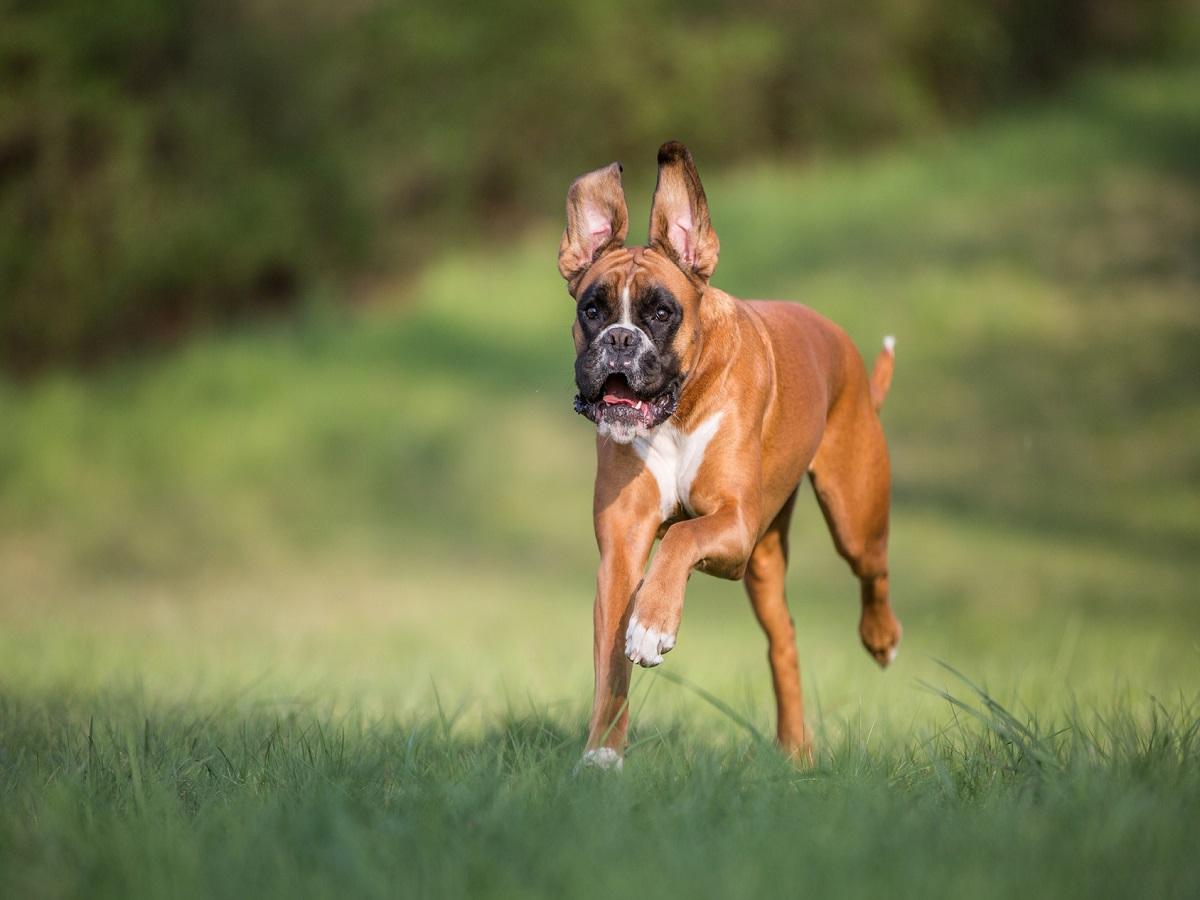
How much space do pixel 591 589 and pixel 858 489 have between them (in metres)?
6.67

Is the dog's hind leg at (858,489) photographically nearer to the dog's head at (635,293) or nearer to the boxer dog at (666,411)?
the boxer dog at (666,411)

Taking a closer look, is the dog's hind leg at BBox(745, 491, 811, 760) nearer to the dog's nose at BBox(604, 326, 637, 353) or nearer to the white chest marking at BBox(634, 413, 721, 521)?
the white chest marking at BBox(634, 413, 721, 521)

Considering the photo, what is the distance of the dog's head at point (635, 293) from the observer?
14.5 ft

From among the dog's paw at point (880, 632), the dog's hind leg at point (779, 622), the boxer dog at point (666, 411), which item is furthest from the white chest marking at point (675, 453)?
the dog's paw at point (880, 632)

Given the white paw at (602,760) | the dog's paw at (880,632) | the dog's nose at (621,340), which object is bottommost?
the dog's paw at (880,632)

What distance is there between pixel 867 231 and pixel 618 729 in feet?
59.9

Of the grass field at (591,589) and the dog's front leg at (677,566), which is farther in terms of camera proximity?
the dog's front leg at (677,566)

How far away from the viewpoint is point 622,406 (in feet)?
14.5

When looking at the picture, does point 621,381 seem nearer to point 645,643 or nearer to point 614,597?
point 614,597

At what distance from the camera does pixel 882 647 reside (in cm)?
613

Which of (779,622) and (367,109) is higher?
(367,109)

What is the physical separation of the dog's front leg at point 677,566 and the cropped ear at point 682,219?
818mm

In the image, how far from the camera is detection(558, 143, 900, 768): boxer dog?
438cm

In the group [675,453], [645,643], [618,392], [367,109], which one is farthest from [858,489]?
[367,109]
